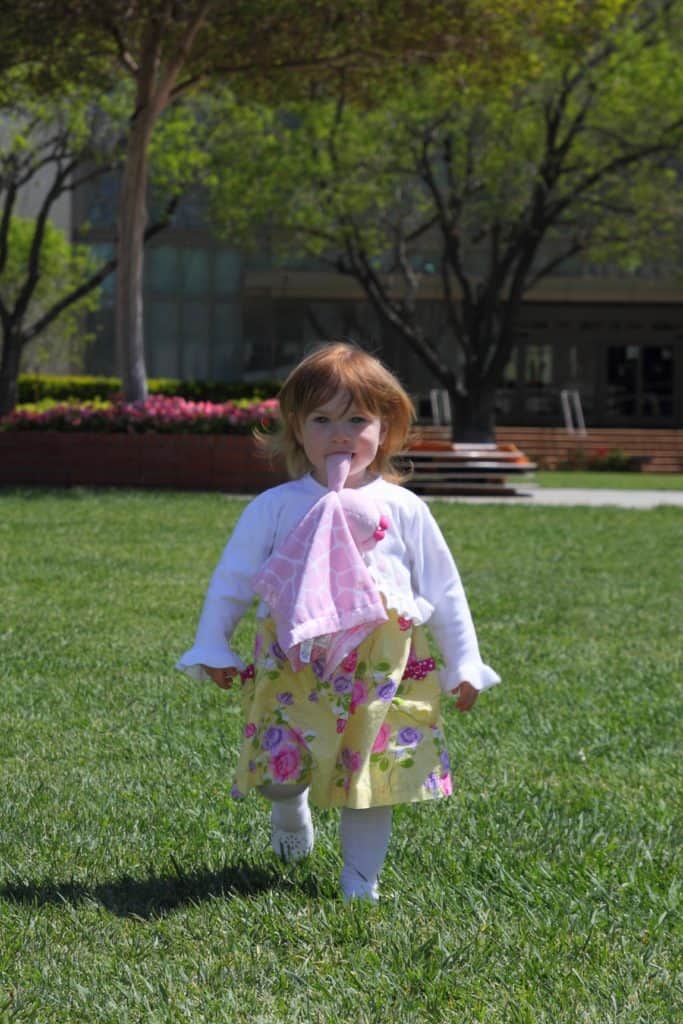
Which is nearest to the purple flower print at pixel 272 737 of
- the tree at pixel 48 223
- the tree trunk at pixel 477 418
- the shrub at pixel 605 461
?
the tree at pixel 48 223

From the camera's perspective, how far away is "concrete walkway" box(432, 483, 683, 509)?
61.6 ft

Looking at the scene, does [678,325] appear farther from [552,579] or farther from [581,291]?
[552,579]

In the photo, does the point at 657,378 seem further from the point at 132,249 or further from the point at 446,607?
the point at 446,607

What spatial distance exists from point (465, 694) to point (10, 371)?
29.6 meters

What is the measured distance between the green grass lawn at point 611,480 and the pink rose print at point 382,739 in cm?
1993

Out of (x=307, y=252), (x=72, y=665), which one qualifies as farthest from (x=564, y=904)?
(x=307, y=252)

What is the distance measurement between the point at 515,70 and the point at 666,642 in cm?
1377

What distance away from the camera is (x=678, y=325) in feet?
138

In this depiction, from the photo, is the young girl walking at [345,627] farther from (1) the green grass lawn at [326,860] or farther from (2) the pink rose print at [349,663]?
(1) the green grass lawn at [326,860]

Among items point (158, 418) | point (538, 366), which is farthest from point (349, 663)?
point (538, 366)

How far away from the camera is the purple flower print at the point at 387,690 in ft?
12.0

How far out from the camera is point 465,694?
3.82m

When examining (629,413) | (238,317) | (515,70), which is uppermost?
(515,70)

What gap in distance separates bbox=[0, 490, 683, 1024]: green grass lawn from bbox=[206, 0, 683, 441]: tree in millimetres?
18478
